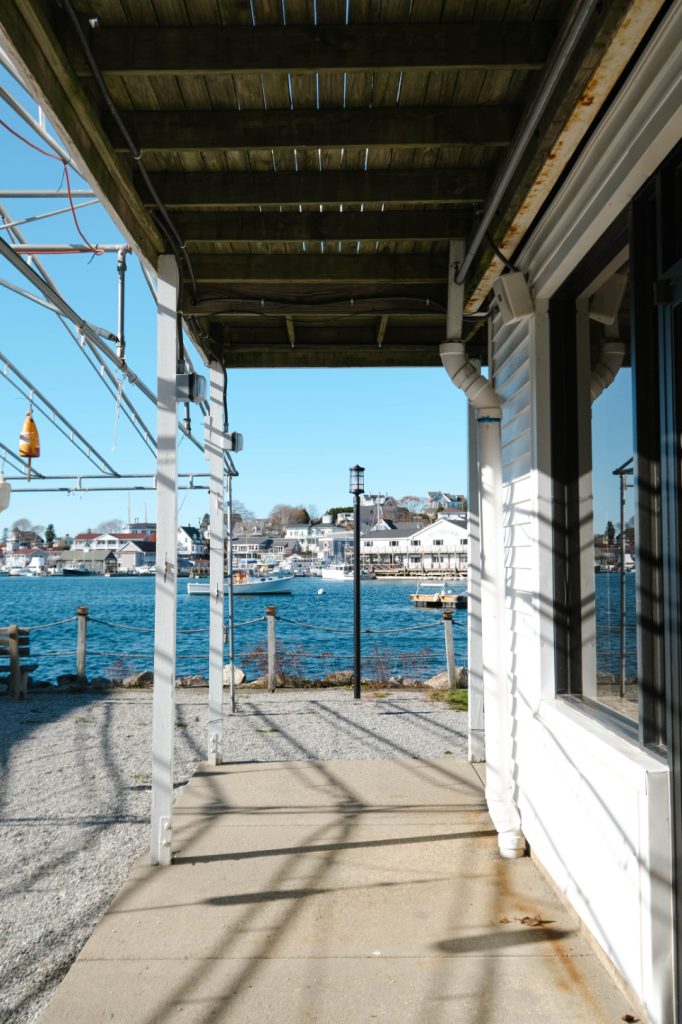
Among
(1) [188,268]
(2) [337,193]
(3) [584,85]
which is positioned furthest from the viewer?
(1) [188,268]

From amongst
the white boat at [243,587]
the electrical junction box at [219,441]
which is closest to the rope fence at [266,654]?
the electrical junction box at [219,441]

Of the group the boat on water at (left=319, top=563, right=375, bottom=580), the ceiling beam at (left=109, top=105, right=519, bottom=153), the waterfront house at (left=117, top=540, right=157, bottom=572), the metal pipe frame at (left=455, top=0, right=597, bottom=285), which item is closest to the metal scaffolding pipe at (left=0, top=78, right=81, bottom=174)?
the ceiling beam at (left=109, top=105, right=519, bottom=153)

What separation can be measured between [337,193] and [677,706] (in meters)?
2.87

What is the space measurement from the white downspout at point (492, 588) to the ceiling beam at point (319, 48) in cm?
164

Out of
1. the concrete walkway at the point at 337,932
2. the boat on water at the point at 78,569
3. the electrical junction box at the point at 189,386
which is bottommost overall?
the concrete walkway at the point at 337,932

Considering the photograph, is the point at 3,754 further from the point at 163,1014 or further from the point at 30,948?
the point at 163,1014

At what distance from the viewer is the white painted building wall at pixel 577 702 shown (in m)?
2.24

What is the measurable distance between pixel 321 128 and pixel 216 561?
347 cm

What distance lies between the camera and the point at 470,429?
638 cm

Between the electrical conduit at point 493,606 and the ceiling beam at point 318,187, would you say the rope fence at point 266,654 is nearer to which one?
the electrical conduit at point 493,606

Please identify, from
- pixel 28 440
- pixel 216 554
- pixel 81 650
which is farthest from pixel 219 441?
pixel 81 650

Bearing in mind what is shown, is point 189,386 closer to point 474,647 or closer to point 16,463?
point 474,647

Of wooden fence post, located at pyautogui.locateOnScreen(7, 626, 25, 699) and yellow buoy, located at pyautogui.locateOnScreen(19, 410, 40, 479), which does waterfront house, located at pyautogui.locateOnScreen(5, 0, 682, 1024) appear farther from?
wooden fence post, located at pyautogui.locateOnScreen(7, 626, 25, 699)

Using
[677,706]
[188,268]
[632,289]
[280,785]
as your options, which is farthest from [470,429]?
[677,706]
